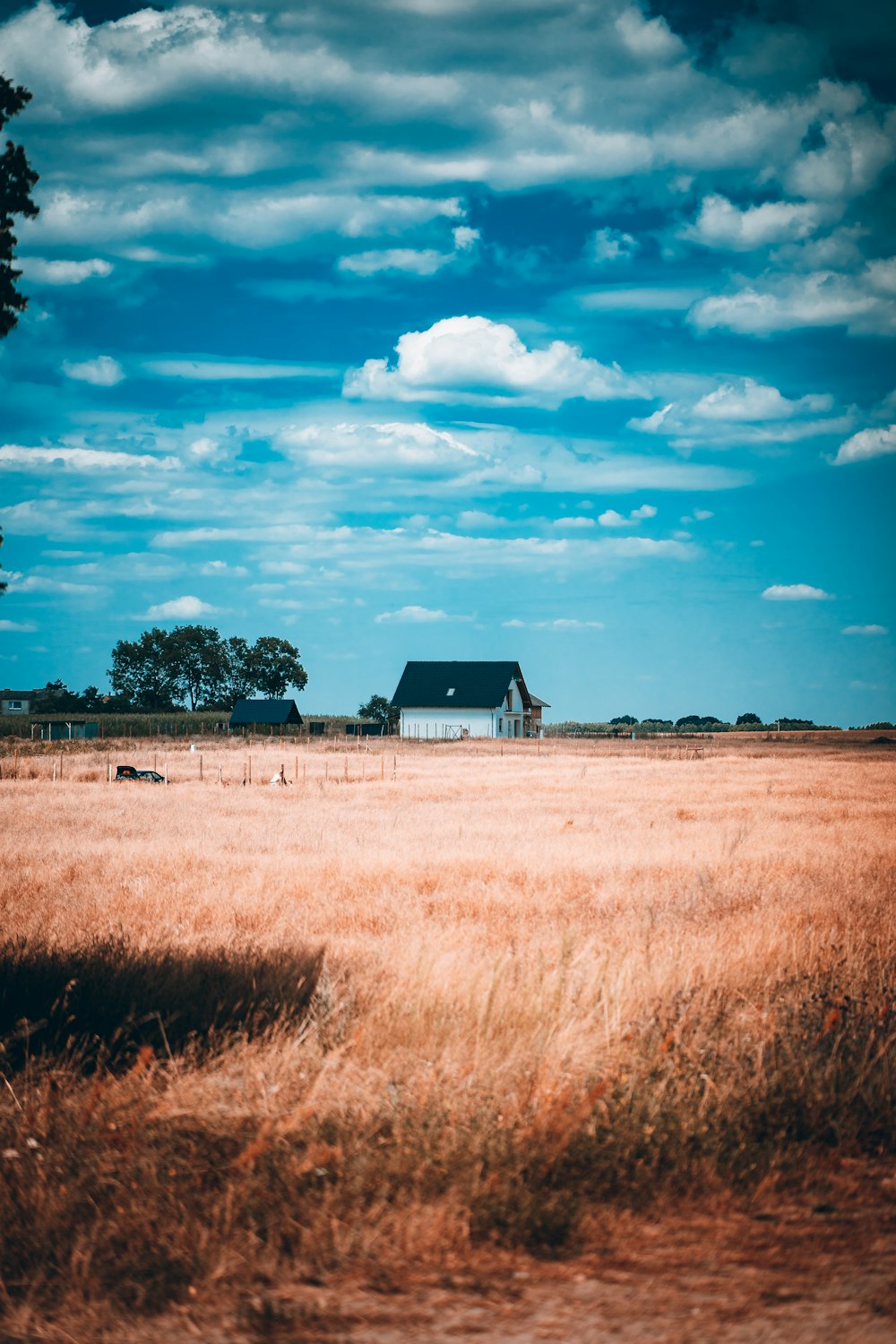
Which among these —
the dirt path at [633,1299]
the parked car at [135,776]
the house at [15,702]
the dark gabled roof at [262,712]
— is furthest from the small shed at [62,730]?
the dirt path at [633,1299]

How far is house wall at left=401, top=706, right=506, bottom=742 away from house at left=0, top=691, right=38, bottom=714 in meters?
80.2

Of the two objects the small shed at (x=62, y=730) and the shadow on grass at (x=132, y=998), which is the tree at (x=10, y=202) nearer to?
the shadow on grass at (x=132, y=998)

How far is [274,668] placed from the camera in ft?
440

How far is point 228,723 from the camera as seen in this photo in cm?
9900

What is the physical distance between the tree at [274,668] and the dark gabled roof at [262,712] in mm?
32780

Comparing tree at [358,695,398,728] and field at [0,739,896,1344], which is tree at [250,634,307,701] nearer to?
tree at [358,695,398,728]

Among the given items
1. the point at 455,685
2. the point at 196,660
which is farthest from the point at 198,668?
the point at 455,685

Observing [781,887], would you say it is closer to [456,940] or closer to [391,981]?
[456,940]

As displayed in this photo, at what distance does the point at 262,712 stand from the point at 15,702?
64147 mm

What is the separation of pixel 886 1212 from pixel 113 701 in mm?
132174

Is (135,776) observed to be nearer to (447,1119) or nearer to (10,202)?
(10,202)

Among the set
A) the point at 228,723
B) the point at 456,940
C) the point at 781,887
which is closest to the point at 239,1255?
the point at 456,940

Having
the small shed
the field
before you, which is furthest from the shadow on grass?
the small shed

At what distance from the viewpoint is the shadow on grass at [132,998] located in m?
6.27
